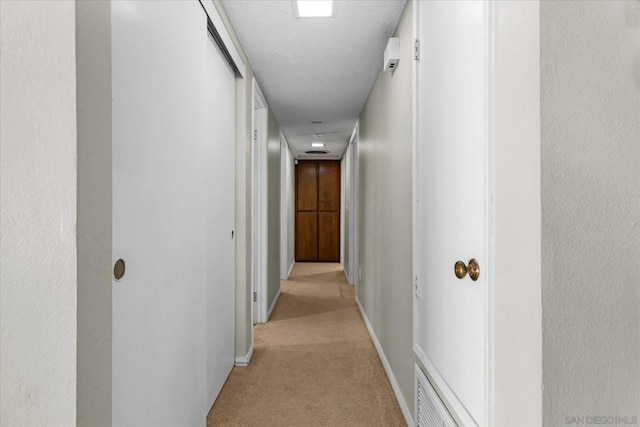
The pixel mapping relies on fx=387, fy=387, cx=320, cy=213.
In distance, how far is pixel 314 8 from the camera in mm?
2051

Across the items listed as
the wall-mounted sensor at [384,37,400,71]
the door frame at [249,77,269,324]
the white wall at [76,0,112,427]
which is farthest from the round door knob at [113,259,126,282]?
the door frame at [249,77,269,324]

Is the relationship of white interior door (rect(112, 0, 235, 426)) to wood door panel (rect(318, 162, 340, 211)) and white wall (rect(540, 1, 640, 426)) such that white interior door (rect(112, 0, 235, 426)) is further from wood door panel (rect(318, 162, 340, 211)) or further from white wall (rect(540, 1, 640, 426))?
wood door panel (rect(318, 162, 340, 211))

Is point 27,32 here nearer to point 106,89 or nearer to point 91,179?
point 106,89

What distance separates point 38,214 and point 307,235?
7450 mm

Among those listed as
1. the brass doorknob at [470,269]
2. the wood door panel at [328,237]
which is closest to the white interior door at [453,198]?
the brass doorknob at [470,269]

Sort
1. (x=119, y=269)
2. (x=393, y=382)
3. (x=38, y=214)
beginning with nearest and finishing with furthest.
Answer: (x=38, y=214) → (x=119, y=269) → (x=393, y=382)

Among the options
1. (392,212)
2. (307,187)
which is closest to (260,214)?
(392,212)

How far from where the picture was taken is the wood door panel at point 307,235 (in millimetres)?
8195

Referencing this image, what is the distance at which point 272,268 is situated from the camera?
425 cm

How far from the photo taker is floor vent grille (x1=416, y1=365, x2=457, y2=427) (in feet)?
4.49

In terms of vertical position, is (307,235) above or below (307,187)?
Answer: below

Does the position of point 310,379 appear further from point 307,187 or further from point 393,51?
point 307,187

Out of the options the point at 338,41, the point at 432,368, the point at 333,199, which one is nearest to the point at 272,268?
the point at 338,41

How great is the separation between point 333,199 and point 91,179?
293 inches
